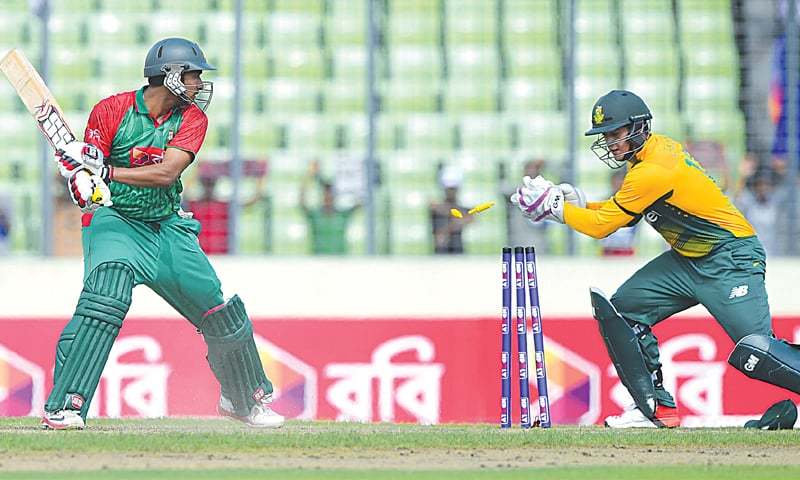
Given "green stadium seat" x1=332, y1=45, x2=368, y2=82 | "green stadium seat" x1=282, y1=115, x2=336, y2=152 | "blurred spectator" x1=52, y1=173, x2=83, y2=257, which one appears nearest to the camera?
"blurred spectator" x1=52, y1=173, x2=83, y2=257

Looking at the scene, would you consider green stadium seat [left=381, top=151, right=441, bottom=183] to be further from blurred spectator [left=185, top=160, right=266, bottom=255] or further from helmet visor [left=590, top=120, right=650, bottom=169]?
helmet visor [left=590, top=120, right=650, bottom=169]

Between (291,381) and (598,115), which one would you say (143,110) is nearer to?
(598,115)

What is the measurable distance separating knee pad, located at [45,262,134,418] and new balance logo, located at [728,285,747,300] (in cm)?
341

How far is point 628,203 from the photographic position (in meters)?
8.95

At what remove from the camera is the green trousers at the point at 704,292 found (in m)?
9.05

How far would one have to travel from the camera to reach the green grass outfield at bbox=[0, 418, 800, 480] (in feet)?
23.8

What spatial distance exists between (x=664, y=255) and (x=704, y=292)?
37 centimetres

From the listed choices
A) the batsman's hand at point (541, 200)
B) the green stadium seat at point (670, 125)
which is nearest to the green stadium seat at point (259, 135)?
the green stadium seat at point (670, 125)

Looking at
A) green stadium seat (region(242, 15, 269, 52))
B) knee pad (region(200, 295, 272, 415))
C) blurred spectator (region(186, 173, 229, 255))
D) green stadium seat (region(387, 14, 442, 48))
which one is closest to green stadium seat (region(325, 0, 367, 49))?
green stadium seat (region(387, 14, 442, 48))

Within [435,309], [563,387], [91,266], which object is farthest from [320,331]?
[91,266]

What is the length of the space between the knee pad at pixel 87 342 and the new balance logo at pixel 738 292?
134 inches

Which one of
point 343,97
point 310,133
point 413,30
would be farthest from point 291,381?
point 413,30

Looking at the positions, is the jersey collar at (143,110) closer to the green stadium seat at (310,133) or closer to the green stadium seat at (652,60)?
the green stadium seat at (310,133)

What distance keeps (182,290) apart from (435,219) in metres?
4.15
